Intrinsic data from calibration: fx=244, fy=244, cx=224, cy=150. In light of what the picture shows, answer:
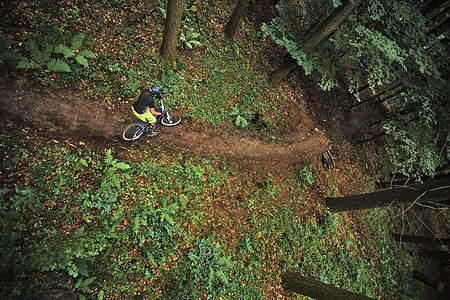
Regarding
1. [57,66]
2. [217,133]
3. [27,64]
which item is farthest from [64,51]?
[217,133]

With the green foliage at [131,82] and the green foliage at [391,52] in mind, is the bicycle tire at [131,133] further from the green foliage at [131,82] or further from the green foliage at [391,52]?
the green foliage at [391,52]

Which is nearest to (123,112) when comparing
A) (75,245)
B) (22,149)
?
(22,149)

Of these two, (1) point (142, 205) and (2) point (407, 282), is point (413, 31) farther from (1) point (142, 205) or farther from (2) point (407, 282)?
(1) point (142, 205)

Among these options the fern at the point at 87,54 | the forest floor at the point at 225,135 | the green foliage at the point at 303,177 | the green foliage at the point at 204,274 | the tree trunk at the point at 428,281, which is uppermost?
the fern at the point at 87,54

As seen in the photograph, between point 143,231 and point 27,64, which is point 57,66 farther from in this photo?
point 143,231

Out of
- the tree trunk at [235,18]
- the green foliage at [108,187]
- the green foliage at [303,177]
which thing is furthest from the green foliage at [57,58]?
the green foliage at [303,177]
